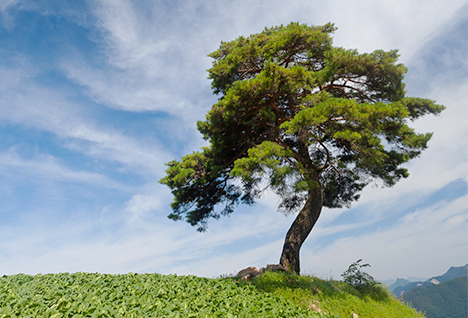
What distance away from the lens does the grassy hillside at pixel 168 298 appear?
4.88 metres

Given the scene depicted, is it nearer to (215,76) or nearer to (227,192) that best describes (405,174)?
(227,192)

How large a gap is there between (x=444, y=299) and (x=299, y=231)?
9945 centimetres

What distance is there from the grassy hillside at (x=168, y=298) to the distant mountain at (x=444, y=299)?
86729 mm

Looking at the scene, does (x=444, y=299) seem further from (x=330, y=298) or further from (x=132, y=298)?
(x=132, y=298)

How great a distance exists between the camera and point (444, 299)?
8000cm

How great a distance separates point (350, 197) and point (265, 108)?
7137mm

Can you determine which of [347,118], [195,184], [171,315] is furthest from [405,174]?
[171,315]

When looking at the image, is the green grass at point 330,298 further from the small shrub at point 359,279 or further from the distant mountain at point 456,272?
the distant mountain at point 456,272

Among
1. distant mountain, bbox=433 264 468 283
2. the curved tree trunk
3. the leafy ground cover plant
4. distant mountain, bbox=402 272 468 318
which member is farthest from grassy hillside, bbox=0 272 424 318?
distant mountain, bbox=433 264 468 283

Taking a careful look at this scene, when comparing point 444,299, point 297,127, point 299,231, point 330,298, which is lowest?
point 444,299

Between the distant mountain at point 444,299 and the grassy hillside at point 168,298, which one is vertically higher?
the grassy hillside at point 168,298

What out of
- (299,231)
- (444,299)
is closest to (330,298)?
(299,231)

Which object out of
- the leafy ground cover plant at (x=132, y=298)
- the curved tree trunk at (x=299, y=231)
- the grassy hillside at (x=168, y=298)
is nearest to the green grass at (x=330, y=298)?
the grassy hillside at (x=168, y=298)

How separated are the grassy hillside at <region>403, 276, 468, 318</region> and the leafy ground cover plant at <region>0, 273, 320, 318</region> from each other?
293 ft
